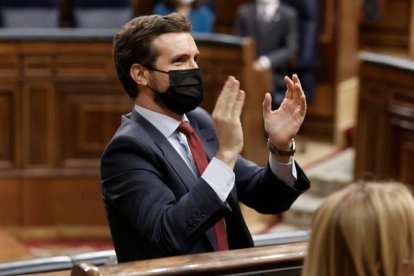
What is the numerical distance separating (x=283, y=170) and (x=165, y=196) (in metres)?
0.32

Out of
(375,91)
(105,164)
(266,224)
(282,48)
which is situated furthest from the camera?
(282,48)

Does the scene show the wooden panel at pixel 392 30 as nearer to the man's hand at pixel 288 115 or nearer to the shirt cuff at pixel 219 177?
the man's hand at pixel 288 115

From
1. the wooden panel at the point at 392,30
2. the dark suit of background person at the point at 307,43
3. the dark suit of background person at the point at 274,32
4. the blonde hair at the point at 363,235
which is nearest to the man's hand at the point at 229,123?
the blonde hair at the point at 363,235

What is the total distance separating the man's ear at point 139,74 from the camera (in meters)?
2.14

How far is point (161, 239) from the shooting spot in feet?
6.47

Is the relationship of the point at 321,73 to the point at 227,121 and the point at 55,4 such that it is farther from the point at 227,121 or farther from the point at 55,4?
the point at 227,121

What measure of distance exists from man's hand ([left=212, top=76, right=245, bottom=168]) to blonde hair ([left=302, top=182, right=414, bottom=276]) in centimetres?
56

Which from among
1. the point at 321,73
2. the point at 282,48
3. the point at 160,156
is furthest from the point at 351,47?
the point at 160,156

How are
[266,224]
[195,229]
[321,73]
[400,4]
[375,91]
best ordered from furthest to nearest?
[400,4] → [321,73] → [266,224] → [375,91] → [195,229]

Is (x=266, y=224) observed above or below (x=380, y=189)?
below

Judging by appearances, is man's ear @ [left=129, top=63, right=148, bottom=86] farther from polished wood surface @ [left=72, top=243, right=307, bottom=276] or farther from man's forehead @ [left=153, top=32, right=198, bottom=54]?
polished wood surface @ [left=72, top=243, right=307, bottom=276]

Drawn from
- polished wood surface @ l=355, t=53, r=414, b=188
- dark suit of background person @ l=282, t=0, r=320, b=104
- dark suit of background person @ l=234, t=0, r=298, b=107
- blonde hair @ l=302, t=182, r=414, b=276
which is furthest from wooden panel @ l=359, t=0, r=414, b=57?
blonde hair @ l=302, t=182, r=414, b=276

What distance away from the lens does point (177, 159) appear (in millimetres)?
2096

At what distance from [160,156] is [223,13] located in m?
4.93
